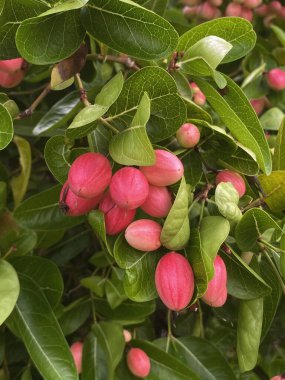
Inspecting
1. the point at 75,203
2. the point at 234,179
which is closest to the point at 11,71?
the point at 75,203

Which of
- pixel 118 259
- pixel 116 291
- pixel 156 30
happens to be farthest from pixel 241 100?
pixel 116 291

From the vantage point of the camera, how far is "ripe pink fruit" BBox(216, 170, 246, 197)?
787mm

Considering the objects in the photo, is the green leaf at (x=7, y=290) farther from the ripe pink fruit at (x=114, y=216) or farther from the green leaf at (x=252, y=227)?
the green leaf at (x=252, y=227)

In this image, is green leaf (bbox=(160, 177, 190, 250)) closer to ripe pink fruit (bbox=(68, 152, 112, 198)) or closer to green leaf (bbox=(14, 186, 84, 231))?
ripe pink fruit (bbox=(68, 152, 112, 198))

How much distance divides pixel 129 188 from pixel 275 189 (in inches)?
9.8

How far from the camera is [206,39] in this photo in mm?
763

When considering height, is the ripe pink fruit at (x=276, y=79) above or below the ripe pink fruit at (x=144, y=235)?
Result: below

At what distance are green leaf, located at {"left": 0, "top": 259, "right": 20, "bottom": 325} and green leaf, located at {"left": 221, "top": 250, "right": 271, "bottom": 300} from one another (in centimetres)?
31

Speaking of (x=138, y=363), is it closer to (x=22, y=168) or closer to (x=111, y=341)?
(x=111, y=341)

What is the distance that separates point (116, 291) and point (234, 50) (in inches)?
19.1

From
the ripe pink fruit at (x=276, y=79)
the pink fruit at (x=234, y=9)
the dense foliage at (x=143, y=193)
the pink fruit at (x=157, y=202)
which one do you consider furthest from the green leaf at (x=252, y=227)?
the pink fruit at (x=234, y=9)

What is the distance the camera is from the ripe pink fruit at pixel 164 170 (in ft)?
2.25

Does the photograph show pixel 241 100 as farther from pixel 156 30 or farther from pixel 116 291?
pixel 116 291

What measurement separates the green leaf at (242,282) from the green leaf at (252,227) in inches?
1.0
